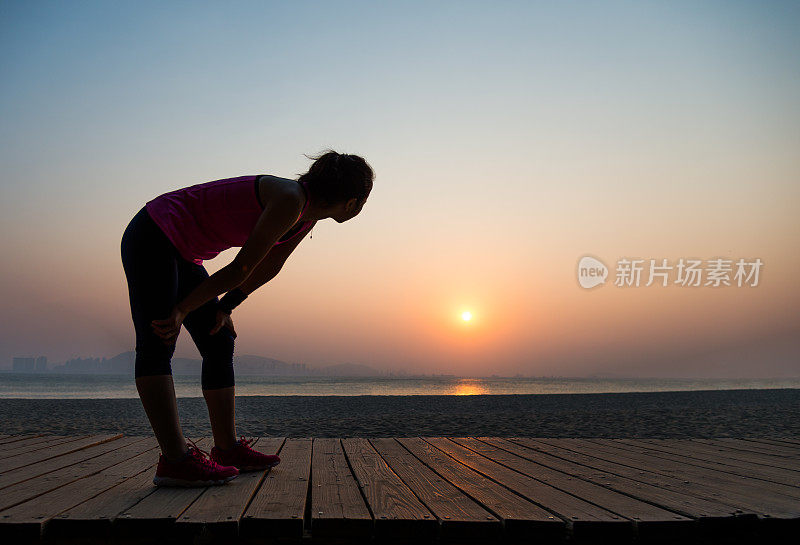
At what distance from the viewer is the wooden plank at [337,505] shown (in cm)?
210

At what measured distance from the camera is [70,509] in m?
2.20

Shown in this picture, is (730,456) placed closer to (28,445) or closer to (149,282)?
(149,282)

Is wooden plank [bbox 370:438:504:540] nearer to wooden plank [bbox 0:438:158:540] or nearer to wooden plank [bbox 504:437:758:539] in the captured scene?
wooden plank [bbox 504:437:758:539]

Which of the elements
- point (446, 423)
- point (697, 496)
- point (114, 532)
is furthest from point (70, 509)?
point (446, 423)

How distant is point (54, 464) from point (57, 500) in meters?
1.18

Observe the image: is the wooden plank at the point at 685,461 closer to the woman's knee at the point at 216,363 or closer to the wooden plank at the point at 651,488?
the wooden plank at the point at 651,488

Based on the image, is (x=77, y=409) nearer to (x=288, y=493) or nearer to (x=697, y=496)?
(x=288, y=493)

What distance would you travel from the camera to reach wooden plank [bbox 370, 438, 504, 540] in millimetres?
2111

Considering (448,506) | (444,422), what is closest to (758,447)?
(448,506)

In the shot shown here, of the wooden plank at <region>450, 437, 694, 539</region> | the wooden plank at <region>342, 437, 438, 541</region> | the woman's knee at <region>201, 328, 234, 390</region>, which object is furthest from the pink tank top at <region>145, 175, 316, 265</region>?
the wooden plank at <region>450, 437, 694, 539</region>

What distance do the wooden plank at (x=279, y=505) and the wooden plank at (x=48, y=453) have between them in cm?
150

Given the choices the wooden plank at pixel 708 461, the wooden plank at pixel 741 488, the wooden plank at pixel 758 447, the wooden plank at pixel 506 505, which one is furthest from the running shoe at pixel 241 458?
the wooden plank at pixel 758 447

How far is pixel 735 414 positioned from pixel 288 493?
15.1m

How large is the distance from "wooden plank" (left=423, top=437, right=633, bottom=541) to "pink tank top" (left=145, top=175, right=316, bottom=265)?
68.4 inches
